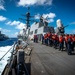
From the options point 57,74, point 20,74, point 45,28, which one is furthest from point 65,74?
point 45,28

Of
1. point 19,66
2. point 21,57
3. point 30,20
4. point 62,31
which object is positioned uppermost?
point 30,20

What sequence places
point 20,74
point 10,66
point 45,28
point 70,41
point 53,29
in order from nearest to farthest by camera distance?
point 20,74
point 10,66
point 70,41
point 45,28
point 53,29

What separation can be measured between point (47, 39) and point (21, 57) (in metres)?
13.9

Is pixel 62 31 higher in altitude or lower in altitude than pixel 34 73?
higher

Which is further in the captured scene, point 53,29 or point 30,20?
point 30,20

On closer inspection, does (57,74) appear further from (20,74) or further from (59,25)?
(59,25)

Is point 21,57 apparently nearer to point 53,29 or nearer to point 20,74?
point 20,74

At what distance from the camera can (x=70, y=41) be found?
11094mm

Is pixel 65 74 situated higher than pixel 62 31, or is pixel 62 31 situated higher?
pixel 62 31

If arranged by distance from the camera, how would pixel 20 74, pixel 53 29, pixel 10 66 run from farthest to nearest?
pixel 53 29
pixel 10 66
pixel 20 74

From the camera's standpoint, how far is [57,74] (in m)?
5.42

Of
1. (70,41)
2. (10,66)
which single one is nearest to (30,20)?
(70,41)

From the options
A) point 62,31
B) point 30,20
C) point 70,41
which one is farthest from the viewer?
point 30,20

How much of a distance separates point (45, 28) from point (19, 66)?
24348mm
